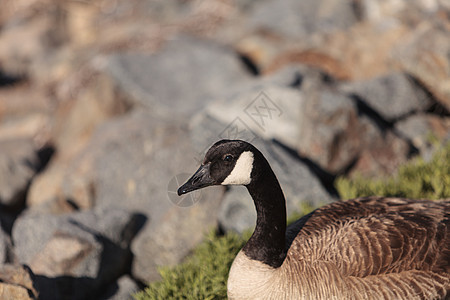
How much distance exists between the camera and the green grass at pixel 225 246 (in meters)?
4.73

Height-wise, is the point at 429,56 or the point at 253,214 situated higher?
the point at 429,56

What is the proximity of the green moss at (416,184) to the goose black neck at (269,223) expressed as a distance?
80.6 inches

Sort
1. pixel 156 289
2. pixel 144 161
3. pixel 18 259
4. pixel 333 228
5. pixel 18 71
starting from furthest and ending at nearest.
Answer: pixel 18 71
pixel 144 161
pixel 18 259
pixel 156 289
pixel 333 228

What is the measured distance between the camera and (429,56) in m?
7.74

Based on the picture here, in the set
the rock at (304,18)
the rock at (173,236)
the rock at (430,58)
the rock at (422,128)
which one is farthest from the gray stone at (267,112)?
the rock at (304,18)

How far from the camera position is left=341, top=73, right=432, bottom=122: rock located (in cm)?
764

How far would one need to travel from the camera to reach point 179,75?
980 centimetres

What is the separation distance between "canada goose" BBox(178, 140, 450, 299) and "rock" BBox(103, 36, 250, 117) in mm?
4621

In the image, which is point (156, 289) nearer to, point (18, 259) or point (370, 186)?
point (18, 259)

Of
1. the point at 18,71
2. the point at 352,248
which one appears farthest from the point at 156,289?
the point at 18,71

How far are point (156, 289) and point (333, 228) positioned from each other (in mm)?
1926

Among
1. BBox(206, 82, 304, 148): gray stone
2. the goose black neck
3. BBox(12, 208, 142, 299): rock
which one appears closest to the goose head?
the goose black neck

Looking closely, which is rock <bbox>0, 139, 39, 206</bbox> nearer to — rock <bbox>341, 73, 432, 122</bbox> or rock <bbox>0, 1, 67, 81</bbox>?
rock <bbox>341, 73, 432, 122</bbox>

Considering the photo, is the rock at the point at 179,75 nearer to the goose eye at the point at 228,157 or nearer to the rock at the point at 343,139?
the rock at the point at 343,139
